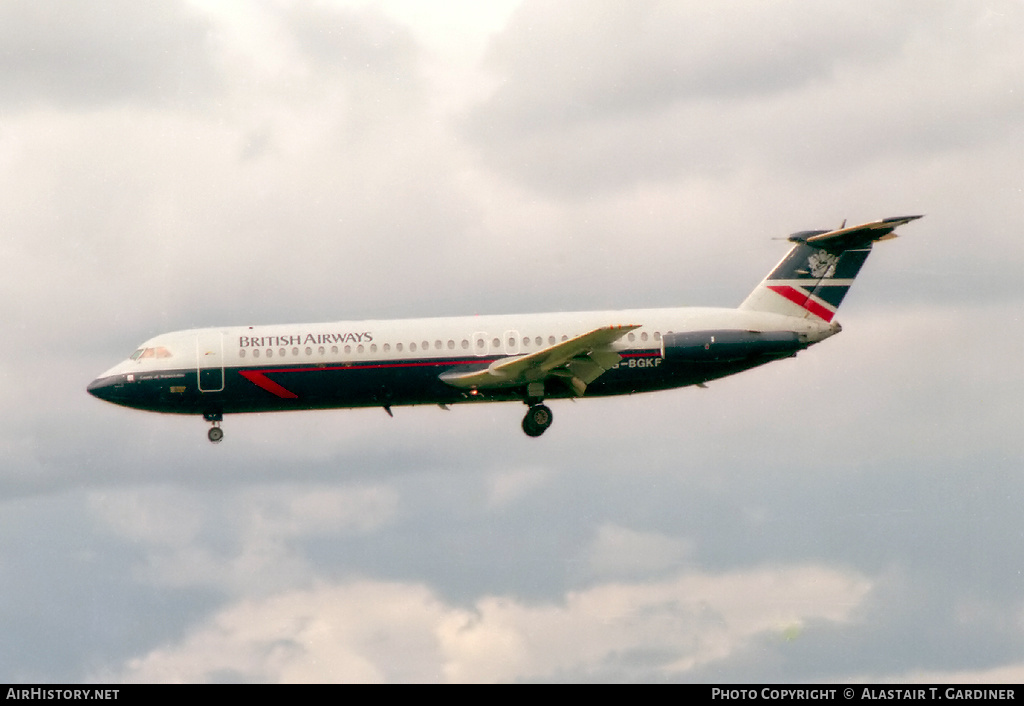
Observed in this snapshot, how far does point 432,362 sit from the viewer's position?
198 ft

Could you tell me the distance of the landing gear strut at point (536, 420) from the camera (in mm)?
62094

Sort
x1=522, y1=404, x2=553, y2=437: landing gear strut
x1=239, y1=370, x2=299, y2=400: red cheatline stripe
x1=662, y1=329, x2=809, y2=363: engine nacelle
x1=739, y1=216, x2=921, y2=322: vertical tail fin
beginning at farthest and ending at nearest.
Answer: x1=739, y1=216, x2=921, y2=322: vertical tail fin
x1=522, y1=404, x2=553, y2=437: landing gear strut
x1=662, y1=329, x2=809, y2=363: engine nacelle
x1=239, y1=370, x2=299, y2=400: red cheatline stripe

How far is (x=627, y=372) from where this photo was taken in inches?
2406

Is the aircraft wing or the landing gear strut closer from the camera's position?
the aircraft wing

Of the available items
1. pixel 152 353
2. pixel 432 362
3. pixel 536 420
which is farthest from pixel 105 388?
pixel 536 420

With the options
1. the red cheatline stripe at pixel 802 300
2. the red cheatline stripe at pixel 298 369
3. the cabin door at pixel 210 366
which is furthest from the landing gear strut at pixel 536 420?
the cabin door at pixel 210 366

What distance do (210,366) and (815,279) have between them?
2491 cm

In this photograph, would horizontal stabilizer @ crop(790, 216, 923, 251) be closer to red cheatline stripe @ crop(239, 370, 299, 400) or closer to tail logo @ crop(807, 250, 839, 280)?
tail logo @ crop(807, 250, 839, 280)

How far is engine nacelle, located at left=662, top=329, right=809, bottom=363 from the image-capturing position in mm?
60875

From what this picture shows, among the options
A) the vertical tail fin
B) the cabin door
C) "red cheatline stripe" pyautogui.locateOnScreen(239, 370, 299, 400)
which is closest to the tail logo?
the vertical tail fin
